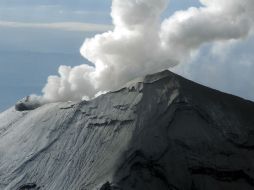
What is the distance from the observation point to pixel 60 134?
38.5m

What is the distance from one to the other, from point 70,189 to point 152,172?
4.34 meters

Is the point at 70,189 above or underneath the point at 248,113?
underneath

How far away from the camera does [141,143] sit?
36.0 metres

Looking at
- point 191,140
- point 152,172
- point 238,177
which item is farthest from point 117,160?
point 238,177

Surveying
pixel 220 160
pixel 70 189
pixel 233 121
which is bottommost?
pixel 70 189

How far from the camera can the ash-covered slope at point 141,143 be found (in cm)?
3525

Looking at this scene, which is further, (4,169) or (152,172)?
(4,169)

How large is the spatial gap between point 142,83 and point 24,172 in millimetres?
8356

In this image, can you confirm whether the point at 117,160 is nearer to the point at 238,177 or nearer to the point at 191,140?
the point at 191,140

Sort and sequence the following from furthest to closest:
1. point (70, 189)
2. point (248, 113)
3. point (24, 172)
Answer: point (248, 113) → point (24, 172) → point (70, 189)

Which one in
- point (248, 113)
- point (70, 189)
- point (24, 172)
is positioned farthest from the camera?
point (248, 113)

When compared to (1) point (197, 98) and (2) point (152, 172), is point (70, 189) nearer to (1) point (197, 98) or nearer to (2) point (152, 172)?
(2) point (152, 172)

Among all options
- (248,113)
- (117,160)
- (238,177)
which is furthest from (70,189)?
(248,113)

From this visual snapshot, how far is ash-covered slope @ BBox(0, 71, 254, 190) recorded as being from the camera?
35250 mm
